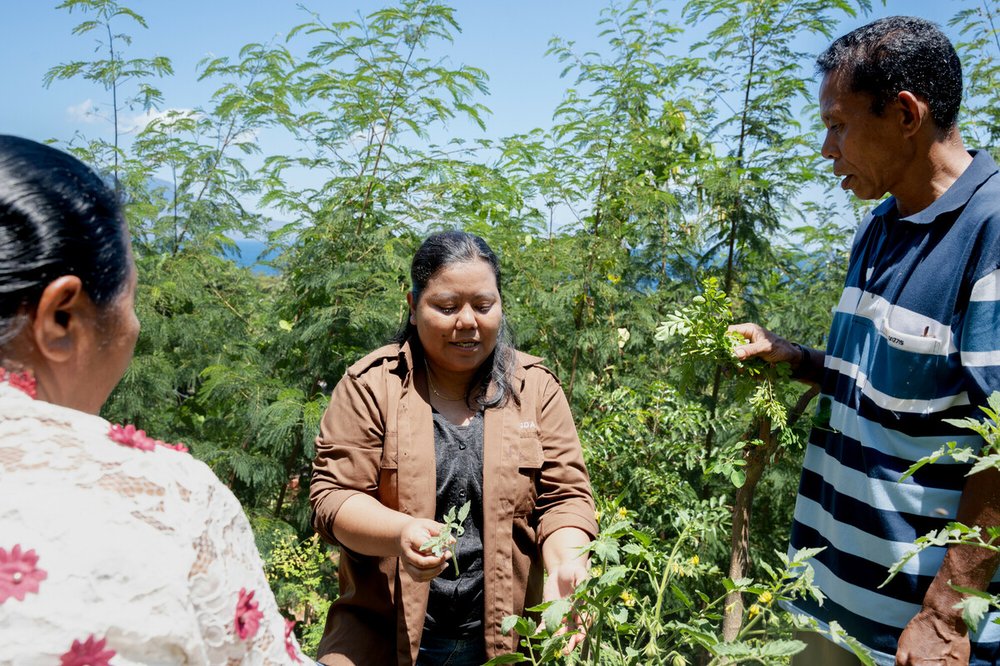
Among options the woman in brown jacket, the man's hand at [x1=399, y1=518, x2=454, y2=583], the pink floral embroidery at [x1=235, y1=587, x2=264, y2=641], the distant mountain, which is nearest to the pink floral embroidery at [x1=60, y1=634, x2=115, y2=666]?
the pink floral embroidery at [x1=235, y1=587, x2=264, y2=641]

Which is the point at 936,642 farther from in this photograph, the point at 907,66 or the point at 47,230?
the point at 47,230

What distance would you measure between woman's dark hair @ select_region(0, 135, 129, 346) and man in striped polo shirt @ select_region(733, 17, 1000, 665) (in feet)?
4.78

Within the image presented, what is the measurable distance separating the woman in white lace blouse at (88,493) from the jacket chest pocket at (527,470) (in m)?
1.01

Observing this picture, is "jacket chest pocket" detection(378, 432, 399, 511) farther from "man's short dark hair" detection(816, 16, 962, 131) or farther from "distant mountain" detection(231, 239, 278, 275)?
"distant mountain" detection(231, 239, 278, 275)

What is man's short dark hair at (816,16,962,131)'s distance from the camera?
1.71m

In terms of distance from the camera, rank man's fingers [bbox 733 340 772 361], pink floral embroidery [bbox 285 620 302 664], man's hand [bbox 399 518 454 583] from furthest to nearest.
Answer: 1. man's fingers [bbox 733 340 772 361]
2. man's hand [bbox 399 518 454 583]
3. pink floral embroidery [bbox 285 620 302 664]

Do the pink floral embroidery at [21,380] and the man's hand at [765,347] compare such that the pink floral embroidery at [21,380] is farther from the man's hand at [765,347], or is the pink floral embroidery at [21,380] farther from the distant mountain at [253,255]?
the distant mountain at [253,255]

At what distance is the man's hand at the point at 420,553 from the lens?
5.47 feet

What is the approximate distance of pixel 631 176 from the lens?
4.17m

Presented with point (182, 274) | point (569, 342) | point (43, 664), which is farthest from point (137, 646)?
point (182, 274)

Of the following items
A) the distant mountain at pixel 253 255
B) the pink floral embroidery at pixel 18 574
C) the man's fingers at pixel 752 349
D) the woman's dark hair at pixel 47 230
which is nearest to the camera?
the pink floral embroidery at pixel 18 574

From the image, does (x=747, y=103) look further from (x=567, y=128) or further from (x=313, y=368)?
(x=313, y=368)

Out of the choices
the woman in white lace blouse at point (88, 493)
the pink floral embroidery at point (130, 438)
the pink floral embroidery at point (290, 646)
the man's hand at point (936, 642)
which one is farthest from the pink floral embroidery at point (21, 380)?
the man's hand at point (936, 642)

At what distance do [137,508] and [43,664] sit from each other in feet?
0.57
